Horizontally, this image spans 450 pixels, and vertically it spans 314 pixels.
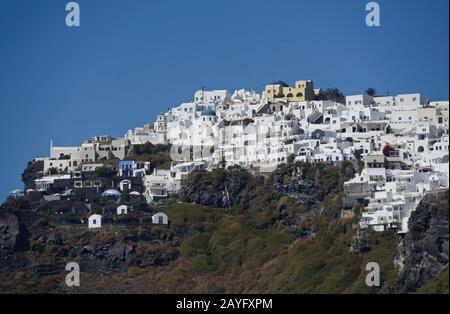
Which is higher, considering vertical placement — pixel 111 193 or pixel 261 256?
pixel 111 193

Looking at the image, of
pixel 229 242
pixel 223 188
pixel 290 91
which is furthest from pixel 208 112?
pixel 229 242

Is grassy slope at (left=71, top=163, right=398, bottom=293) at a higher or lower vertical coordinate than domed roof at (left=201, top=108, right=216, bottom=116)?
lower

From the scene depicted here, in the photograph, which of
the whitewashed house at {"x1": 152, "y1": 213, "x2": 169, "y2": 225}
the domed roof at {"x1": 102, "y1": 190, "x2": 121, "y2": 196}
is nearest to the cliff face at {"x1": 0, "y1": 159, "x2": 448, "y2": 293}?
the whitewashed house at {"x1": 152, "y1": 213, "x2": 169, "y2": 225}

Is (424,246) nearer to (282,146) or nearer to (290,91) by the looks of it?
(282,146)

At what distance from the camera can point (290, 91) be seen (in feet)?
332

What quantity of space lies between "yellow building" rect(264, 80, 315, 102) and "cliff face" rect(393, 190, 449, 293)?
25941 millimetres

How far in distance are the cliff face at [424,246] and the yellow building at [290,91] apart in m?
25.9

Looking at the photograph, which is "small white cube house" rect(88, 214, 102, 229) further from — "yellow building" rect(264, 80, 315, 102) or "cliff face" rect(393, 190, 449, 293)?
"cliff face" rect(393, 190, 449, 293)

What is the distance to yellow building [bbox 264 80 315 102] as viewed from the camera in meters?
101

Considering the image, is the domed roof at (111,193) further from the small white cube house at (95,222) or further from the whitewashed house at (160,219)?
the whitewashed house at (160,219)

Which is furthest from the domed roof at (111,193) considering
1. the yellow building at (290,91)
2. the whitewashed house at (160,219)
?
the yellow building at (290,91)

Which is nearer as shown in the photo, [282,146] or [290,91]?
[282,146]

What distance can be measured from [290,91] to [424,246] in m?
29.5
